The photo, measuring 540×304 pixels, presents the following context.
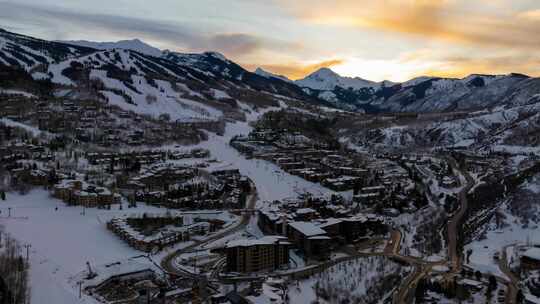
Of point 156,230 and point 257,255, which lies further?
point 156,230

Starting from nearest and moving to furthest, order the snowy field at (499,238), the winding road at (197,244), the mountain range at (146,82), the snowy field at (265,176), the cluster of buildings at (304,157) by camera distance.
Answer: the winding road at (197,244), the snowy field at (499,238), the snowy field at (265,176), the cluster of buildings at (304,157), the mountain range at (146,82)

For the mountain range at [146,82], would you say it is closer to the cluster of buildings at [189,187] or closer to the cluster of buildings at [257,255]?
the cluster of buildings at [189,187]

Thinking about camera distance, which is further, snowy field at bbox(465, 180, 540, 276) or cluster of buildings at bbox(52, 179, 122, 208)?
cluster of buildings at bbox(52, 179, 122, 208)

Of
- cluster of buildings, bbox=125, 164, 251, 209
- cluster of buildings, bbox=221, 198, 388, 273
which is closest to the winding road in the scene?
cluster of buildings, bbox=221, 198, 388, 273

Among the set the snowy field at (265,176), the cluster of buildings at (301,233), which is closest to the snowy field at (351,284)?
the cluster of buildings at (301,233)

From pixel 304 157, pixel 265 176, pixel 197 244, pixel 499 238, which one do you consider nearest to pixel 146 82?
pixel 304 157

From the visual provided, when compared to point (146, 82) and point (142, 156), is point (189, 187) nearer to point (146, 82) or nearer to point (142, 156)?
point (142, 156)

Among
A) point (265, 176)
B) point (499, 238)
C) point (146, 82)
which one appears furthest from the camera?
point (146, 82)

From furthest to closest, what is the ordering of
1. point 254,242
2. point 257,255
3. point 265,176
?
point 265,176 < point 254,242 < point 257,255

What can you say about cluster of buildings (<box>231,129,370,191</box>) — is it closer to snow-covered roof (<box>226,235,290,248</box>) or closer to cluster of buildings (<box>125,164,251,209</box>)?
cluster of buildings (<box>125,164,251,209</box>)

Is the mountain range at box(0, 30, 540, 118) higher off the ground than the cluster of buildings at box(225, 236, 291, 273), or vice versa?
the mountain range at box(0, 30, 540, 118)

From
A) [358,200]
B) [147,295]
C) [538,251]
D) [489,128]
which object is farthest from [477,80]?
[147,295]

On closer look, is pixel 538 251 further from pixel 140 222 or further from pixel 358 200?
pixel 140 222
